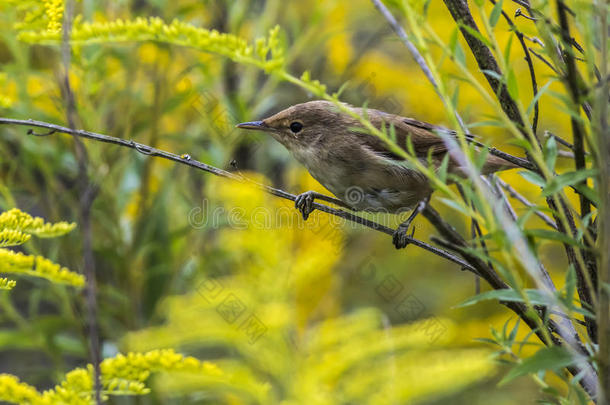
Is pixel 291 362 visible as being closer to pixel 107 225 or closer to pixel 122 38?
pixel 107 225

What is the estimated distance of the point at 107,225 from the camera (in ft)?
7.89

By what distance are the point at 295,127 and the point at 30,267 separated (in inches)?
51.4

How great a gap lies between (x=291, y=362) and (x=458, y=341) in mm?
1048

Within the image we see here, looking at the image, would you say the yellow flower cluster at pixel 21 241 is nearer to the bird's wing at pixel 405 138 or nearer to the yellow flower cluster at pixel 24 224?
the yellow flower cluster at pixel 24 224

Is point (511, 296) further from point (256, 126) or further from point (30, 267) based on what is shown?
point (256, 126)

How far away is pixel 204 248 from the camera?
273cm

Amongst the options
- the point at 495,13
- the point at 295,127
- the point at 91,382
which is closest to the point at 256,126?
the point at 295,127

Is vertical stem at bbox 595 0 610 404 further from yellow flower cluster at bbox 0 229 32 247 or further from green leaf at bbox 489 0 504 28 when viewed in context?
yellow flower cluster at bbox 0 229 32 247

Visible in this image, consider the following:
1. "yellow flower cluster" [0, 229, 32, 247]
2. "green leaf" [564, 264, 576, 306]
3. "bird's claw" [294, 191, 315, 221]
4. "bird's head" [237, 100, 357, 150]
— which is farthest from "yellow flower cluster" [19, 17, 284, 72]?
"bird's head" [237, 100, 357, 150]

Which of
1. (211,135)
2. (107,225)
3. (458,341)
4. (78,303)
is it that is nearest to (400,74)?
(211,135)

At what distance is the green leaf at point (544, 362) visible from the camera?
2.23 ft

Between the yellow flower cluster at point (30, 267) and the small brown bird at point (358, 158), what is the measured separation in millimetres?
902

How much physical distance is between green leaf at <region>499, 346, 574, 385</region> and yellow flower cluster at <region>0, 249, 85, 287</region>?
851 mm

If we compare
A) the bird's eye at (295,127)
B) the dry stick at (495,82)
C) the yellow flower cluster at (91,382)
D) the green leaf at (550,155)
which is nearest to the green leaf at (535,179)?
the green leaf at (550,155)
